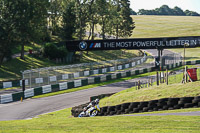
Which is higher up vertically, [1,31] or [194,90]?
[1,31]

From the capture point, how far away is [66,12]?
2480 inches

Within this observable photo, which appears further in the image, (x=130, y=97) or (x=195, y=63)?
(x=195, y=63)

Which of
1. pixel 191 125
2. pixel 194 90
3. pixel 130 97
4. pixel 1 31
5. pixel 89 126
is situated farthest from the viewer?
pixel 1 31

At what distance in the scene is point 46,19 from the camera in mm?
65125

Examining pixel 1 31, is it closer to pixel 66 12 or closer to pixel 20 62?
pixel 20 62

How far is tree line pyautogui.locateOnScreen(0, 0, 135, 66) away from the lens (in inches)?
1663

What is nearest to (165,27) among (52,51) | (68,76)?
(52,51)

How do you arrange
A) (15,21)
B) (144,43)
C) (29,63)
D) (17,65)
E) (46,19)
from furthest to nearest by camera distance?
(46,19), (29,63), (17,65), (15,21), (144,43)

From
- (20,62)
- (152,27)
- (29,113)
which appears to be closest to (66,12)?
(20,62)

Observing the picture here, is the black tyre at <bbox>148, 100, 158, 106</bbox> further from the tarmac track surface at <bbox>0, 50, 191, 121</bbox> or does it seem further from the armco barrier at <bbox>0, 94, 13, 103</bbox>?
the armco barrier at <bbox>0, 94, 13, 103</bbox>

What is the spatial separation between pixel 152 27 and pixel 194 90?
106m

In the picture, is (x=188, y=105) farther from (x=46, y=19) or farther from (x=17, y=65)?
(x=46, y=19)

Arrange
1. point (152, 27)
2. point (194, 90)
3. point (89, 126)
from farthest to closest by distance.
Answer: point (152, 27) → point (194, 90) → point (89, 126)

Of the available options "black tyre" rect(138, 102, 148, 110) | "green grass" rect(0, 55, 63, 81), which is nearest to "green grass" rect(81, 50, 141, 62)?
"green grass" rect(0, 55, 63, 81)
